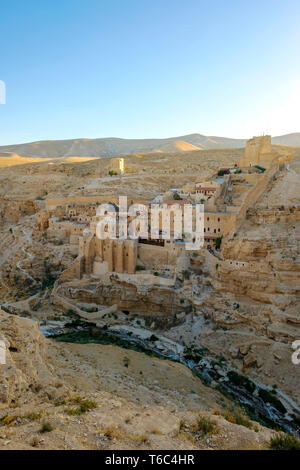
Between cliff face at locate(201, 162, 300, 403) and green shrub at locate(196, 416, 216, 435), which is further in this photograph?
cliff face at locate(201, 162, 300, 403)

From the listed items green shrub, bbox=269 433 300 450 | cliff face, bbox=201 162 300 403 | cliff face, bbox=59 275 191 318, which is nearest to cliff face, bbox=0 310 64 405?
green shrub, bbox=269 433 300 450

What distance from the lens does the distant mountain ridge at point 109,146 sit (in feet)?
325

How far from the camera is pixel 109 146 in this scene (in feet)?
346

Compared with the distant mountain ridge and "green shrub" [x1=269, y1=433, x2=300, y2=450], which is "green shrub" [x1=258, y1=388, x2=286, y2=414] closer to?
"green shrub" [x1=269, y1=433, x2=300, y2=450]

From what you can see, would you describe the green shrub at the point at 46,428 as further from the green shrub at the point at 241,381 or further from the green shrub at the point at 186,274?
the green shrub at the point at 186,274

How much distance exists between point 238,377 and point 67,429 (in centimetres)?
1162

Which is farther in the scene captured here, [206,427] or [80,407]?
[80,407]

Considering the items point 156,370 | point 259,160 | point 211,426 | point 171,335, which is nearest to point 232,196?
point 259,160

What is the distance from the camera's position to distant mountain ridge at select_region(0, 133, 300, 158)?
325 ft

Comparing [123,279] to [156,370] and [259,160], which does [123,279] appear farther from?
[259,160]

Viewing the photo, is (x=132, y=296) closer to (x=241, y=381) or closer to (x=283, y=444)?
(x=241, y=381)

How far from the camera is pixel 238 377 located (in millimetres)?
15656

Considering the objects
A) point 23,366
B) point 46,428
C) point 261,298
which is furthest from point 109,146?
point 46,428

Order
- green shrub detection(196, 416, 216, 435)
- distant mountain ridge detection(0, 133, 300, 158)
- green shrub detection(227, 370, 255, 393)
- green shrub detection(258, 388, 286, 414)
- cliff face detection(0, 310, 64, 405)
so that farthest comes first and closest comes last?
1. distant mountain ridge detection(0, 133, 300, 158)
2. green shrub detection(227, 370, 255, 393)
3. green shrub detection(258, 388, 286, 414)
4. cliff face detection(0, 310, 64, 405)
5. green shrub detection(196, 416, 216, 435)
